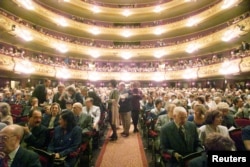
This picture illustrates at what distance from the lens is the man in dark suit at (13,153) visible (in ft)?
7.46

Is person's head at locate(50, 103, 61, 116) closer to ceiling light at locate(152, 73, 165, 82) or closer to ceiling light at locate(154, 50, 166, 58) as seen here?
ceiling light at locate(152, 73, 165, 82)

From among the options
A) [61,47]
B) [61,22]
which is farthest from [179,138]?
[61,22]

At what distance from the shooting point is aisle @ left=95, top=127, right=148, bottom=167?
5008 millimetres

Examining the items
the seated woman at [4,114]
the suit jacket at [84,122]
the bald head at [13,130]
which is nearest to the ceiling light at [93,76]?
the suit jacket at [84,122]

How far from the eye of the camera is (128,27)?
93.4ft

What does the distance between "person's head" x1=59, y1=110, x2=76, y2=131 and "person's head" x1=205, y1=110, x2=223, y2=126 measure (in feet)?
6.86

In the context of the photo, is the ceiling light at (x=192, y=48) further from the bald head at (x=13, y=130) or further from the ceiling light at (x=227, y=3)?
the bald head at (x=13, y=130)

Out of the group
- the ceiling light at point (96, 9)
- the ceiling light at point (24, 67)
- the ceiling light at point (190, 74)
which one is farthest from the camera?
the ceiling light at point (96, 9)

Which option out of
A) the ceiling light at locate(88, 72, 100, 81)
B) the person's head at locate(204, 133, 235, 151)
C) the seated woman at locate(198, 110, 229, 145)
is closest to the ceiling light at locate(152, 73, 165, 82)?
the ceiling light at locate(88, 72, 100, 81)

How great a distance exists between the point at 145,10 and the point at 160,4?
6.34 feet

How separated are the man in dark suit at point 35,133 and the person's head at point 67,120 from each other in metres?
0.42

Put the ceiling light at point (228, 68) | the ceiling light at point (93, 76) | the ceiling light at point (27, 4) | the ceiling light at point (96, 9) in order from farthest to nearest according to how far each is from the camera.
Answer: the ceiling light at point (96, 9)
the ceiling light at point (93, 76)
the ceiling light at point (27, 4)
the ceiling light at point (228, 68)

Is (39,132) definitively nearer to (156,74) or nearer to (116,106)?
(116,106)

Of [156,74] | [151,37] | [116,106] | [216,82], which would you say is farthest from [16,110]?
[151,37]
